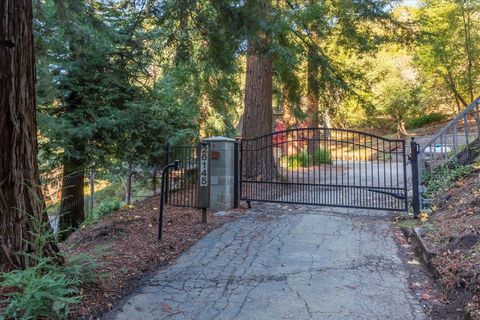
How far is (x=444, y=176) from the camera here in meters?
7.22

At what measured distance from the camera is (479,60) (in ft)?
63.8

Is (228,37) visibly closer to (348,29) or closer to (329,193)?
(329,193)

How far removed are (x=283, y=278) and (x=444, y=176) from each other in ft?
16.3

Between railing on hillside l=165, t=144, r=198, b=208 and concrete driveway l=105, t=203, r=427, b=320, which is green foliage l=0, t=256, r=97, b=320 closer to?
concrete driveway l=105, t=203, r=427, b=320

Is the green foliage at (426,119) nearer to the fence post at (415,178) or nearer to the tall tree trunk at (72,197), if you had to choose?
the fence post at (415,178)

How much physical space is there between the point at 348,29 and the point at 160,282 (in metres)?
7.90

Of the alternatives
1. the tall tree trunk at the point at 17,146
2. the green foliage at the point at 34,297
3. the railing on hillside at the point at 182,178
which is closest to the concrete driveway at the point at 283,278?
the green foliage at the point at 34,297

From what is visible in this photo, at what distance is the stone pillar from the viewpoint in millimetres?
6824

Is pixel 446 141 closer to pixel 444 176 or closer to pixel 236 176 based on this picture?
pixel 444 176

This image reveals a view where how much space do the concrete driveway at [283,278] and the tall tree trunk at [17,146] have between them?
94 centimetres

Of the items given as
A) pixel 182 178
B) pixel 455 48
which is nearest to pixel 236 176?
A: pixel 182 178

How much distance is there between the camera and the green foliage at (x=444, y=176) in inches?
266

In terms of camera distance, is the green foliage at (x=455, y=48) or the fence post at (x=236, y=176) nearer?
the fence post at (x=236, y=176)

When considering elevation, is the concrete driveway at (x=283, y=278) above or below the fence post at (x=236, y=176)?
below
